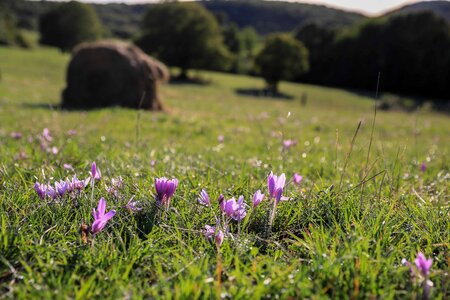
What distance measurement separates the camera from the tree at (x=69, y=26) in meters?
79.7

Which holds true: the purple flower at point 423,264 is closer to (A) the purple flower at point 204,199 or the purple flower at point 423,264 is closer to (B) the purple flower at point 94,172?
(A) the purple flower at point 204,199

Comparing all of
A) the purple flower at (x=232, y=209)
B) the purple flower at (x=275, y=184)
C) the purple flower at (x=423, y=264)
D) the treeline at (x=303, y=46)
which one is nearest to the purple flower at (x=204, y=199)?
the purple flower at (x=232, y=209)

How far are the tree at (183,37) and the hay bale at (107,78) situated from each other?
125 feet

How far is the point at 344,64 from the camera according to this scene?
71562 millimetres

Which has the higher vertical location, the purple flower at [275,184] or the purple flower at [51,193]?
the purple flower at [275,184]

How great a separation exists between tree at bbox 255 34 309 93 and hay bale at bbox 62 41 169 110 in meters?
35.6

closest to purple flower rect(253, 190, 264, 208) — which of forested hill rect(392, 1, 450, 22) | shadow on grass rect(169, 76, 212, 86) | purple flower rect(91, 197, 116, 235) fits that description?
purple flower rect(91, 197, 116, 235)

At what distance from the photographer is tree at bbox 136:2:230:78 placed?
5603 cm

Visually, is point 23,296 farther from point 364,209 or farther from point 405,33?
point 405,33

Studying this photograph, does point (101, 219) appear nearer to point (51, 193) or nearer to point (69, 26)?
point (51, 193)

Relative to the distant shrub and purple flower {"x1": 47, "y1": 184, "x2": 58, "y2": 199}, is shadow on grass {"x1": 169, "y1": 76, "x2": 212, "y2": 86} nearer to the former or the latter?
the distant shrub

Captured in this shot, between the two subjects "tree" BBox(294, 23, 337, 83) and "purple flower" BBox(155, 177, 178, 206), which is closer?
"purple flower" BBox(155, 177, 178, 206)

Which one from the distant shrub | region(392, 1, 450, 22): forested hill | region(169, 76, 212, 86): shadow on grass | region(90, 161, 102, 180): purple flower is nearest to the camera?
region(90, 161, 102, 180): purple flower

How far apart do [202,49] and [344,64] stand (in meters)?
28.2
